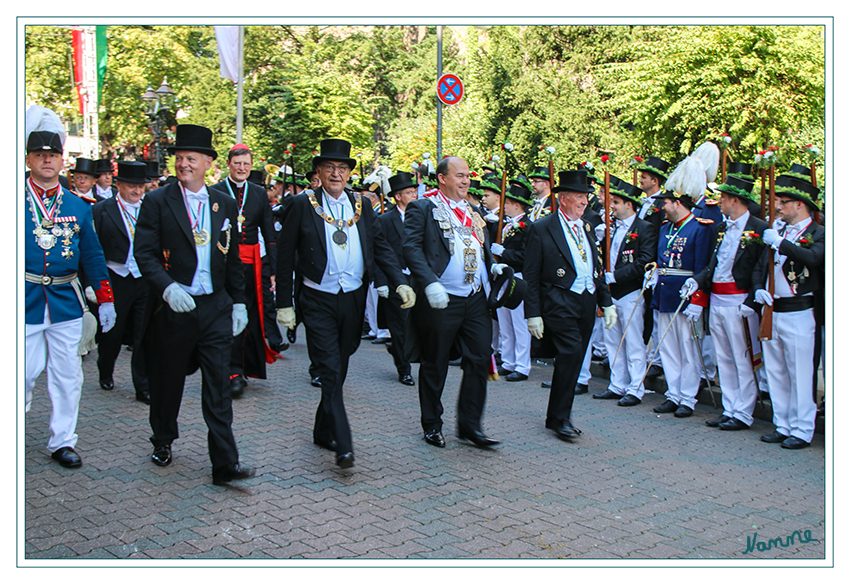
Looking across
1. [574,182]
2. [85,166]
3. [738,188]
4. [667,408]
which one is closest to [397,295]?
[574,182]

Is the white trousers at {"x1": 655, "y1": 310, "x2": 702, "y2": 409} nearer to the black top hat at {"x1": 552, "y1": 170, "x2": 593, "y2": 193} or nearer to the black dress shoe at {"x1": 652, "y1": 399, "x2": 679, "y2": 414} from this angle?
the black dress shoe at {"x1": 652, "y1": 399, "x2": 679, "y2": 414}

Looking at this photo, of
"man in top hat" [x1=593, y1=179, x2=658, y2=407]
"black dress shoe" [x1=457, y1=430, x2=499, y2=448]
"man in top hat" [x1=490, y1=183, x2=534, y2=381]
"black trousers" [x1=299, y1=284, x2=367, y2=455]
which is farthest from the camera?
"man in top hat" [x1=490, y1=183, x2=534, y2=381]

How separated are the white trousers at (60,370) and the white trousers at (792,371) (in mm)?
5262

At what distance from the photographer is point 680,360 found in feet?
25.5

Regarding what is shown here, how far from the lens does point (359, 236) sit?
18.7 feet

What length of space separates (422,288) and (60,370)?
2.53 meters

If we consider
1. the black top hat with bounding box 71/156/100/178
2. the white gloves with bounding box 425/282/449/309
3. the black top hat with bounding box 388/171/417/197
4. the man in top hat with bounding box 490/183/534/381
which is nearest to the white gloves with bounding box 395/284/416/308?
the white gloves with bounding box 425/282/449/309

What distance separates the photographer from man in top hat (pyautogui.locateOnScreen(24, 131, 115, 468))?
5207mm

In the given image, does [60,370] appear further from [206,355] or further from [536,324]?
[536,324]

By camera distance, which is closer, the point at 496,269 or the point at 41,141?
the point at 41,141

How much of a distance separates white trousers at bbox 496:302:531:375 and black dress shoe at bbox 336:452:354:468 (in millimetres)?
4160
